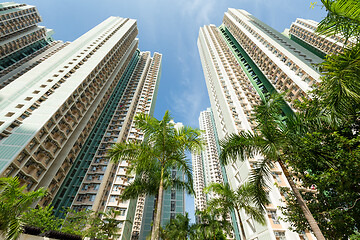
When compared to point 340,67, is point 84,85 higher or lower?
higher

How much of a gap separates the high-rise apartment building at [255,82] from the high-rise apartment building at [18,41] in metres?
59.4

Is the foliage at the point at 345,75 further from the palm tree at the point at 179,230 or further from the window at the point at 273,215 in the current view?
the window at the point at 273,215

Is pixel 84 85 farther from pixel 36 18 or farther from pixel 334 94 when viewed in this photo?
pixel 36 18

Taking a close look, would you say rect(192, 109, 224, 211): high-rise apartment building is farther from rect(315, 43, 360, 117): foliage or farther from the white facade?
rect(315, 43, 360, 117): foliage

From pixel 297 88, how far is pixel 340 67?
2829 centimetres

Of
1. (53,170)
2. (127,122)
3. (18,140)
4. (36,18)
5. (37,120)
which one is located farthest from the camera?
(36,18)

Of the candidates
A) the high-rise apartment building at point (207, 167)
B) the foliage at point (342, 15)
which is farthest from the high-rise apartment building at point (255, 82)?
the high-rise apartment building at point (207, 167)

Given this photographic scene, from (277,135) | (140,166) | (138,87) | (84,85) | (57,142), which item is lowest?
(140,166)

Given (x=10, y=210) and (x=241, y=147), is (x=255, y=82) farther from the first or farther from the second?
(x=10, y=210)

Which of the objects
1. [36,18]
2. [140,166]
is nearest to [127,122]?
[140,166]

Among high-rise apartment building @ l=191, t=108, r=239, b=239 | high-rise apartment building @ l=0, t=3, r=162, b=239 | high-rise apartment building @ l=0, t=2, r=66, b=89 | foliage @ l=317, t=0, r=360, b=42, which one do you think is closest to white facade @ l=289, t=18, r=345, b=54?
high-rise apartment building @ l=191, t=108, r=239, b=239

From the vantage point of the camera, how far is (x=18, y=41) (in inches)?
2028

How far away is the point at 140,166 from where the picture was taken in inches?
300

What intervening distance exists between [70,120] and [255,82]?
4805 centimetres
